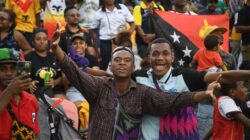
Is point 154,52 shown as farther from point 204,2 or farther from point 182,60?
point 204,2

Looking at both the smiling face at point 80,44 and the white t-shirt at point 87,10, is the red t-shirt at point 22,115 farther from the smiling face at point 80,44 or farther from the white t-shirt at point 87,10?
the white t-shirt at point 87,10

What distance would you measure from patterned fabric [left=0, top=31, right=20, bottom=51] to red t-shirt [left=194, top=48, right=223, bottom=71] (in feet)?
8.20

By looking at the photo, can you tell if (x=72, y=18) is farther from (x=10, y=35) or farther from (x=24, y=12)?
(x=10, y=35)

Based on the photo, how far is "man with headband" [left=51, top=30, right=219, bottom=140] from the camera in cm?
582

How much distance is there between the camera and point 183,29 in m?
11.2

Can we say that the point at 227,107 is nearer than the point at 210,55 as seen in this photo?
Yes

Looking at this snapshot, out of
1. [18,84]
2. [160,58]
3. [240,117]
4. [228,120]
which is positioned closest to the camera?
[18,84]

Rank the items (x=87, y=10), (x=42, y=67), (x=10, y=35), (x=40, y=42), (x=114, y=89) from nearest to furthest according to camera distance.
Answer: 1. (x=114, y=89)
2. (x=42, y=67)
3. (x=40, y=42)
4. (x=10, y=35)
5. (x=87, y=10)

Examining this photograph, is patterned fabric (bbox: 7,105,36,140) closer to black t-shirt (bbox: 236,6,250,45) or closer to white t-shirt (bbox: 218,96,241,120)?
white t-shirt (bbox: 218,96,241,120)

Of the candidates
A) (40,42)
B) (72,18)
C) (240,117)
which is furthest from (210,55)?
(240,117)

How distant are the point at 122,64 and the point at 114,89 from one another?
0.23 meters

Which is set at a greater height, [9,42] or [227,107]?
[9,42]

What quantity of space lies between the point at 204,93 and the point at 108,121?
84 centimetres

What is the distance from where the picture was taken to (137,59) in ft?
39.4
